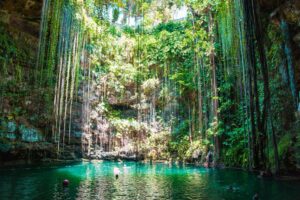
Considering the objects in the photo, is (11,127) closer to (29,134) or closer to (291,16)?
(29,134)

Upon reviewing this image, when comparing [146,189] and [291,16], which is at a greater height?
[291,16]

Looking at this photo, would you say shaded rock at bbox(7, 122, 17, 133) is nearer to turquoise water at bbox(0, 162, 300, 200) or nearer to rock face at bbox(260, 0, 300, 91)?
turquoise water at bbox(0, 162, 300, 200)

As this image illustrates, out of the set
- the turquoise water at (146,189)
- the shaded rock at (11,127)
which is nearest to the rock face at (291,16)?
the turquoise water at (146,189)

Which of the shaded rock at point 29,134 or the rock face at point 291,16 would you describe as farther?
the shaded rock at point 29,134

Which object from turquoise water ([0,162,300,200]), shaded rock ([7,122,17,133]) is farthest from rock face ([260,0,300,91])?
shaded rock ([7,122,17,133])

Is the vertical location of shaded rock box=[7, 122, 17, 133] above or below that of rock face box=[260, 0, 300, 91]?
below

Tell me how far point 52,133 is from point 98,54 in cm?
612

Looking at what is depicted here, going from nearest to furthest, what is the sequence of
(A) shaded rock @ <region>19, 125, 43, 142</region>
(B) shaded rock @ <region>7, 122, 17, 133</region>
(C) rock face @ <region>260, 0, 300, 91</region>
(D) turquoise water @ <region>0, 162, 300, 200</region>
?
(D) turquoise water @ <region>0, 162, 300, 200</region> → (C) rock face @ <region>260, 0, 300, 91</region> → (B) shaded rock @ <region>7, 122, 17, 133</region> → (A) shaded rock @ <region>19, 125, 43, 142</region>

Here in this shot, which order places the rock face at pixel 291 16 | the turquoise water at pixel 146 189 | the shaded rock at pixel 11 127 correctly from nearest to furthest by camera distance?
the turquoise water at pixel 146 189, the rock face at pixel 291 16, the shaded rock at pixel 11 127

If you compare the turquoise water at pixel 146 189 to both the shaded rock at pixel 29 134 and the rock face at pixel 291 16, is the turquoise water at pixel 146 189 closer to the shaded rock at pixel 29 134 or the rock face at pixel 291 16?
the rock face at pixel 291 16

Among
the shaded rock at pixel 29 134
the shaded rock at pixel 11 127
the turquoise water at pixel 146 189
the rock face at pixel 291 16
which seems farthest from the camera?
the shaded rock at pixel 29 134

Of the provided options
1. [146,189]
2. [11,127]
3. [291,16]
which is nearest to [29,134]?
[11,127]

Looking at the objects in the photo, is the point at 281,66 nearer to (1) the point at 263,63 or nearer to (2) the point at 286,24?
(2) the point at 286,24

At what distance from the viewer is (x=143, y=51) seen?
19.2 metres
